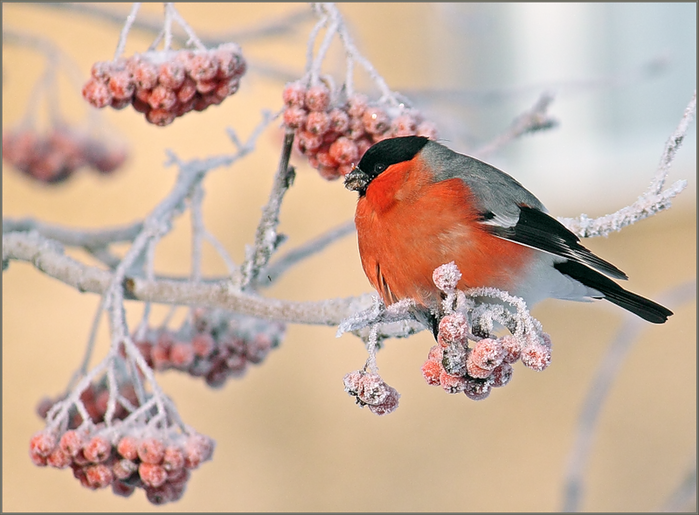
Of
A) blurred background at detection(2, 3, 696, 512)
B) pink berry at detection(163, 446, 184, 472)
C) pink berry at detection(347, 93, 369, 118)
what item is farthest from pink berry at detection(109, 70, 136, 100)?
blurred background at detection(2, 3, 696, 512)

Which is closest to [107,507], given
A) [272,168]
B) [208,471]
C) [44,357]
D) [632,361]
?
[208,471]

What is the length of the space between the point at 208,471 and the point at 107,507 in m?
0.51

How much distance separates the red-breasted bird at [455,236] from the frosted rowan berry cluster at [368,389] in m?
0.28

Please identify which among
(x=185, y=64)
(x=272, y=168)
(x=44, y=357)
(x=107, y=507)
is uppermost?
(x=272, y=168)

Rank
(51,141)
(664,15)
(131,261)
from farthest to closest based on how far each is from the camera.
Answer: (664,15)
(51,141)
(131,261)

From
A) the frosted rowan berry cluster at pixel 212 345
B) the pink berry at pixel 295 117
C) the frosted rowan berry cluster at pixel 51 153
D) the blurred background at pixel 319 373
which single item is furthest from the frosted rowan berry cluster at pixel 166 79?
the blurred background at pixel 319 373

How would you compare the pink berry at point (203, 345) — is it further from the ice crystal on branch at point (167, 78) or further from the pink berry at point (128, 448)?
the ice crystal on branch at point (167, 78)

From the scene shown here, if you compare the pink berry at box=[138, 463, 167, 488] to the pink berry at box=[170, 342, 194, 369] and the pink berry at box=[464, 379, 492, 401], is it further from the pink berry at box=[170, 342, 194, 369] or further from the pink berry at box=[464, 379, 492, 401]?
the pink berry at box=[464, 379, 492, 401]

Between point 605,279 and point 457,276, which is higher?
point 605,279

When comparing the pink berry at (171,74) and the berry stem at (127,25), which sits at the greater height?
the berry stem at (127,25)

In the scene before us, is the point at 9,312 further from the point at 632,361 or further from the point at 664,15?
the point at 664,15

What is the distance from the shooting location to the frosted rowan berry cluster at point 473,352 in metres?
1.09

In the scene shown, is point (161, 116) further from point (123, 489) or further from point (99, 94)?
point (123, 489)

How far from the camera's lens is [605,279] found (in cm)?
163
